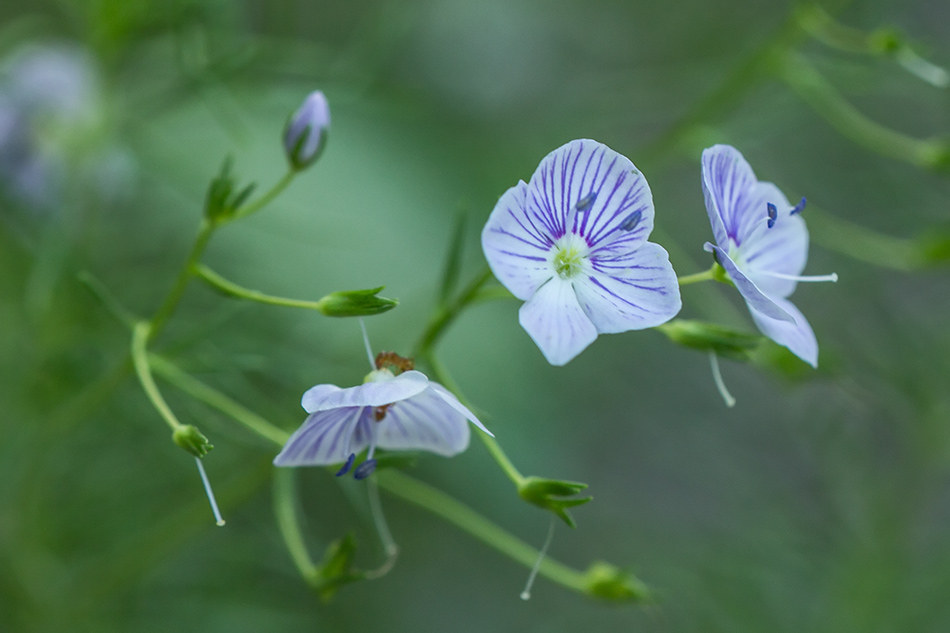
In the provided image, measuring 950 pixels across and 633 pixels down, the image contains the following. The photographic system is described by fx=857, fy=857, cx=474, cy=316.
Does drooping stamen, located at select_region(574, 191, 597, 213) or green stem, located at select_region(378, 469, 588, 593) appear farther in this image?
green stem, located at select_region(378, 469, 588, 593)

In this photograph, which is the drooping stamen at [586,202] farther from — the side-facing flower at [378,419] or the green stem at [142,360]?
the green stem at [142,360]

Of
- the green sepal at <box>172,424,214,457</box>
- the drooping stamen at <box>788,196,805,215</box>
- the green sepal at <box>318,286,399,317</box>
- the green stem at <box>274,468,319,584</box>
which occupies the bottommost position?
the green stem at <box>274,468,319,584</box>

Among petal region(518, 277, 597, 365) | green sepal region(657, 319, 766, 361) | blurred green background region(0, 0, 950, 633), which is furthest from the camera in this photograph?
blurred green background region(0, 0, 950, 633)

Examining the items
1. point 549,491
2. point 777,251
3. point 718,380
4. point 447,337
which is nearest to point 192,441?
point 549,491

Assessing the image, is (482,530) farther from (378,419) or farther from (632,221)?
(632,221)

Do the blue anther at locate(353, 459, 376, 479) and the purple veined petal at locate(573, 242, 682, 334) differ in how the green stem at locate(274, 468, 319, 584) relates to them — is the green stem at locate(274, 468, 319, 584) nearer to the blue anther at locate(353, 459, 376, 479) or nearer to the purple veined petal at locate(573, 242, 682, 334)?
the blue anther at locate(353, 459, 376, 479)

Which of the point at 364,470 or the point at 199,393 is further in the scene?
the point at 199,393

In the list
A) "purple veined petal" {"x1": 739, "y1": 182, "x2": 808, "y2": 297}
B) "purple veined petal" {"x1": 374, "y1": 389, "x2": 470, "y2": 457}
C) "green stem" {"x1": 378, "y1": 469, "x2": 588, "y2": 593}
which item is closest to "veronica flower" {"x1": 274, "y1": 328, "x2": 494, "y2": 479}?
"purple veined petal" {"x1": 374, "y1": 389, "x2": 470, "y2": 457}
